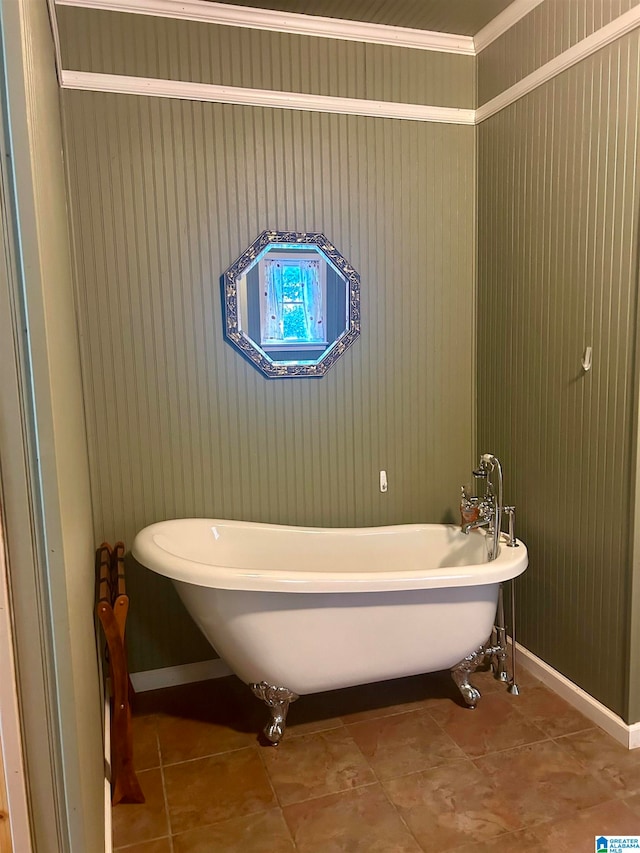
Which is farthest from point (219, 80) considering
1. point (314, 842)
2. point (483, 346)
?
point (314, 842)

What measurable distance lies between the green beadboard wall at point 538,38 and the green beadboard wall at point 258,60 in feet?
0.40

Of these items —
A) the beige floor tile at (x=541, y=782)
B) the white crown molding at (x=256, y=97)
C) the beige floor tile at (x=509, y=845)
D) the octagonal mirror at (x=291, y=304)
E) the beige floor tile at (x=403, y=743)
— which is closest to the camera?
the beige floor tile at (x=509, y=845)

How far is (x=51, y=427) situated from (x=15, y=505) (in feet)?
0.46

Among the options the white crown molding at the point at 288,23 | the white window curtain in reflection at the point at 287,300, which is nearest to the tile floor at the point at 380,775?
the white window curtain in reflection at the point at 287,300

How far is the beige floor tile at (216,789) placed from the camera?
2.00 m

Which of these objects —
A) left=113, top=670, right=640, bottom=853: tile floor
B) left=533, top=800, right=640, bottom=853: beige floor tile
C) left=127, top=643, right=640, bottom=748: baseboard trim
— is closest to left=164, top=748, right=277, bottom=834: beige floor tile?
left=113, top=670, right=640, bottom=853: tile floor

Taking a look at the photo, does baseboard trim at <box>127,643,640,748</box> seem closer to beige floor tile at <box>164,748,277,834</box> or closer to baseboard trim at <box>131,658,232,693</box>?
baseboard trim at <box>131,658,232,693</box>

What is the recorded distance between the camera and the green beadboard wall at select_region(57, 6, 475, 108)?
241cm

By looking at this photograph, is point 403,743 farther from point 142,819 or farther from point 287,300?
point 287,300

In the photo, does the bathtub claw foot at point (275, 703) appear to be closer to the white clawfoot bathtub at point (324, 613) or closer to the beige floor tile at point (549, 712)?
the white clawfoot bathtub at point (324, 613)

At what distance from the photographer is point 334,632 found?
2260 mm

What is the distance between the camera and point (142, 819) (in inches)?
78.2

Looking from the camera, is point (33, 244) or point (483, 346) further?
point (483, 346)

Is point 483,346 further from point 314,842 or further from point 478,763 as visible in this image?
point 314,842
